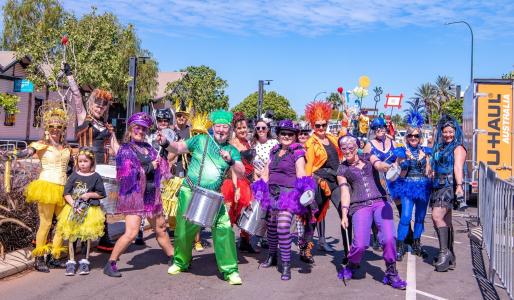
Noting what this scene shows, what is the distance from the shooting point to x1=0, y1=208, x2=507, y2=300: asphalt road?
525 centimetres

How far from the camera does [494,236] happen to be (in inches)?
236

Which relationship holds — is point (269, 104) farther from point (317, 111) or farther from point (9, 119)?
point (317, 111)

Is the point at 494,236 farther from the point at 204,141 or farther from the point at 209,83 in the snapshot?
the point at 209,83

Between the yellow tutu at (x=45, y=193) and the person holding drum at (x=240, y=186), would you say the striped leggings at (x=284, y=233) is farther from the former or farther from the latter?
the yellow tutu at (x=45, y=193)

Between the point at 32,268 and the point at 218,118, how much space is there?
2668 mm

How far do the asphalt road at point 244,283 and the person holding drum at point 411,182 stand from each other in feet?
1.69

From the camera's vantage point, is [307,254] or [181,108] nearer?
[307,254]

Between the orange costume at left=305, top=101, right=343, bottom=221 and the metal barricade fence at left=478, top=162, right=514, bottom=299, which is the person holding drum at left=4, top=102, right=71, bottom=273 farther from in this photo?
the metal barricade fence at left=478, top=162, right=514, bottom=299

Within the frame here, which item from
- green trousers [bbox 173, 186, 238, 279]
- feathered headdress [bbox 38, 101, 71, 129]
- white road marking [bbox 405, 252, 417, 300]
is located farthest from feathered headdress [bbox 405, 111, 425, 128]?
feathered headdress [bbox 38, 101, 71, 129]

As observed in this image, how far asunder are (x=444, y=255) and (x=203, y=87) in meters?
36.6

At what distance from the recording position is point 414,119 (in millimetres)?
7332

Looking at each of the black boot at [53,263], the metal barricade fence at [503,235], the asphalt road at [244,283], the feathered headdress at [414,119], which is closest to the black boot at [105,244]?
the asphalt road at [244,283]

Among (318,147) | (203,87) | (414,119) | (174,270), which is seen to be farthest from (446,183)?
(203,87)

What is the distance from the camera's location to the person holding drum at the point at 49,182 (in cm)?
578
